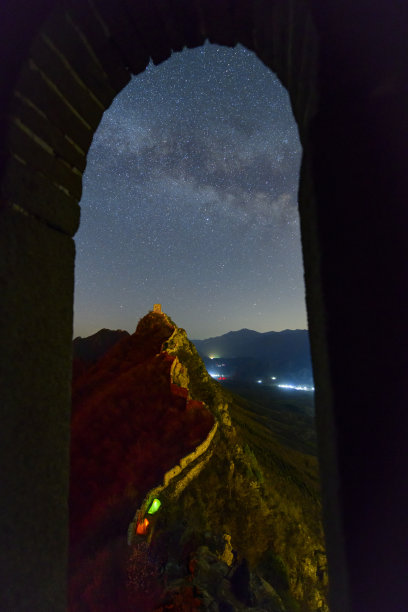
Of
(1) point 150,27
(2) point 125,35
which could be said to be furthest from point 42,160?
(1) point 150,27

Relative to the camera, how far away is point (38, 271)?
1.55 metres

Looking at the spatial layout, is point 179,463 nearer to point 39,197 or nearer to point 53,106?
point 39,197

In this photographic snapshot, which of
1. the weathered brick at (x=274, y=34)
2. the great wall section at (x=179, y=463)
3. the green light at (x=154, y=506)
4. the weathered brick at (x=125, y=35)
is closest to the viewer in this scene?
the weathered brick at (x=274, y=34)

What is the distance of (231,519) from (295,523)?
5742 millimetres

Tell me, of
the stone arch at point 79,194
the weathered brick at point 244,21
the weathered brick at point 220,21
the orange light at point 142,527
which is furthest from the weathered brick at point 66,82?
the orange light at point 142,527

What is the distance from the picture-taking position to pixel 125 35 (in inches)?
66.1

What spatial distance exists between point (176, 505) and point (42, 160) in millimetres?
15363

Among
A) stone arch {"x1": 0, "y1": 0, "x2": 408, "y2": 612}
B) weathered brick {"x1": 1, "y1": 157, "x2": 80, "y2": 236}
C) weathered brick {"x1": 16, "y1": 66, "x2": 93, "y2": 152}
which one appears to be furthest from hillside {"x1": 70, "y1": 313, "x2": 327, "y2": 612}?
weathered brick {"x1": 16, "y1": 66, "x2": 93, "y2": 152}

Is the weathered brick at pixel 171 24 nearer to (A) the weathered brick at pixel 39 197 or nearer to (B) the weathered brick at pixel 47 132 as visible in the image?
(B) the weathered brick at pixel 47 132

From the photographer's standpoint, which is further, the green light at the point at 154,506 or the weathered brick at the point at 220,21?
the green light at the point at 154,506

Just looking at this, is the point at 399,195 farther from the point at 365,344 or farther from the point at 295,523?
the point at 295,523

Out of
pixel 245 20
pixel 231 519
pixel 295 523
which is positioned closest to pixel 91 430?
pixel 231 519

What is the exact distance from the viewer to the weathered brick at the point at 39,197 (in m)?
1.42

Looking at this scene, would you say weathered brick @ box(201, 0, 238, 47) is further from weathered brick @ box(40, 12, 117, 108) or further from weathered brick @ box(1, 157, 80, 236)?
weathered brick @ box(1, 157, 80, 236)
